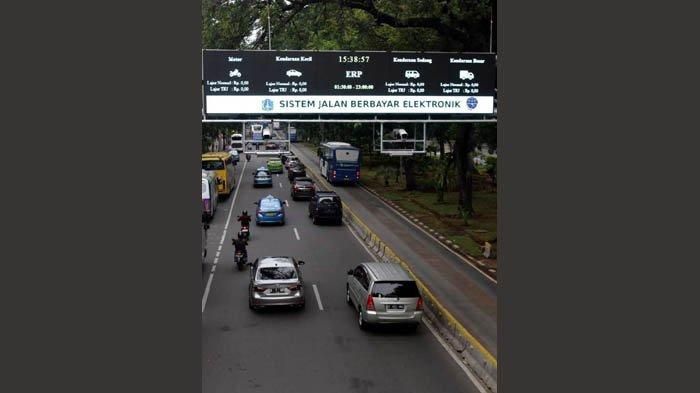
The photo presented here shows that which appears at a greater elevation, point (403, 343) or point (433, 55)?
point (433, 55)

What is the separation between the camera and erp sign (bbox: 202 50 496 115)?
19.2 m

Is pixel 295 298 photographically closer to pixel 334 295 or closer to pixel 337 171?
pixel 334 295

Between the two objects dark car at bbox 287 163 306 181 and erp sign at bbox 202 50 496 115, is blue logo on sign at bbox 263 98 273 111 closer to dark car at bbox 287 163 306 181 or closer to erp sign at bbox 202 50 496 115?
erp sign at bbox 202 50 496 115

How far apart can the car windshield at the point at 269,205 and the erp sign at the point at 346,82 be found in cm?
1615

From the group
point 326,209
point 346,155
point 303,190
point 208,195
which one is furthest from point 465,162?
point 346,155

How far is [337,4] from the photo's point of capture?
22.6 m

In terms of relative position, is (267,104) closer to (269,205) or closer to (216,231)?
(216,231)

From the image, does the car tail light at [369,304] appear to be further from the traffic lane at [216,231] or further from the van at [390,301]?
the traffic lane at [216,231]

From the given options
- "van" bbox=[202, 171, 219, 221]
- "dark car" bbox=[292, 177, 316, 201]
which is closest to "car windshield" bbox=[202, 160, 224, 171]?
"dark car" bbox=[292, 177, 316, 201]

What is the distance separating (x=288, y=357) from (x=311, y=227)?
20022 millimetres

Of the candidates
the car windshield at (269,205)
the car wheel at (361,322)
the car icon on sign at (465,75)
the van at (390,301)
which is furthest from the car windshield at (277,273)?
the car windshield at (269,205)

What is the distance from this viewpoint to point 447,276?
22953mm

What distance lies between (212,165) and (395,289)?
2870cm

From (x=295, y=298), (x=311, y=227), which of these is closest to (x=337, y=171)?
(x=311, y=227)
